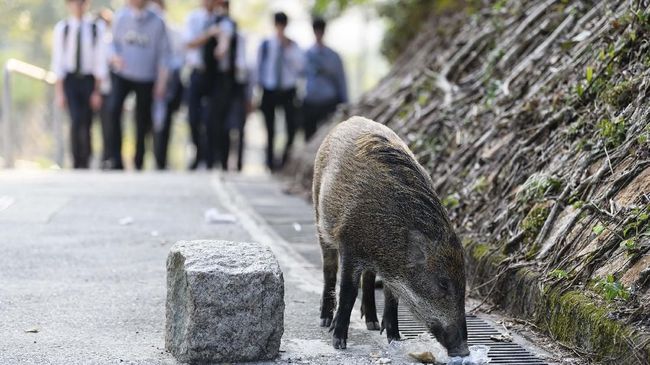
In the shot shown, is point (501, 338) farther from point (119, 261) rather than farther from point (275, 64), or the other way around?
point (275, 64)

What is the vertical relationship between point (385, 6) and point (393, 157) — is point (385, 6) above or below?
above

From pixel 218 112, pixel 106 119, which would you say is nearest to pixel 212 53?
pixel 218 112

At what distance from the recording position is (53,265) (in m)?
7.39

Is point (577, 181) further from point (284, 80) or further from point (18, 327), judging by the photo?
point (284, 80)

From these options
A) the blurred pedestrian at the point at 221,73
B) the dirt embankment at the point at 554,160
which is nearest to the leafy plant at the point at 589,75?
the dirt embankment at the point at 554,160

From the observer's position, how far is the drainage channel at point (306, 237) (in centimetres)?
562

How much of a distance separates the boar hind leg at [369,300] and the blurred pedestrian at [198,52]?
9223 mm

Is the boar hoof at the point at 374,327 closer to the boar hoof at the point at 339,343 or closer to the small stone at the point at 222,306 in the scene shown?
the boar hoof at the point at 339,343

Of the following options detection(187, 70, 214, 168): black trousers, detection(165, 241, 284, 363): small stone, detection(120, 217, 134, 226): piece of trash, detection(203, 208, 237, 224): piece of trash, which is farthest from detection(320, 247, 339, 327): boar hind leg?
detection(187, 70, 214, 168): black trousers

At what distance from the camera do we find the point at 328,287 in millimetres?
6336

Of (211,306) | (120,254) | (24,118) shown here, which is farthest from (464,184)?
(24,118)

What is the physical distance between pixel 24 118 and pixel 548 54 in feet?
53.3

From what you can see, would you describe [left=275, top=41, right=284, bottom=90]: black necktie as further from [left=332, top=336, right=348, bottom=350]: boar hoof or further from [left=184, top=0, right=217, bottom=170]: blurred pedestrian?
[left=332, top=336, right=348, bottom=350]: boar hoof

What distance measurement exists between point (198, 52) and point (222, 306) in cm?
1020
